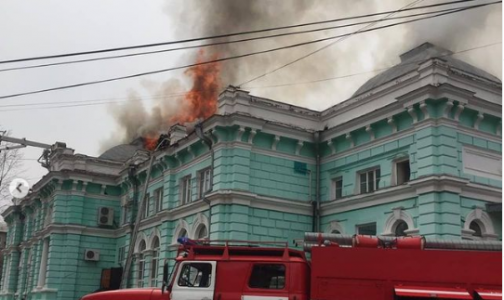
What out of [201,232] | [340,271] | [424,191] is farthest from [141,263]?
[340,271]

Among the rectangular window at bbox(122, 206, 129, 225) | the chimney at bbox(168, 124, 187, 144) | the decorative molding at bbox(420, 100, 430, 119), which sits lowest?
the rectangular window at bbox(122, 206, 129, 225)

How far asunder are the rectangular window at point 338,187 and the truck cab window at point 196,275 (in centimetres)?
1155

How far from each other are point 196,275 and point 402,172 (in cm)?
1048

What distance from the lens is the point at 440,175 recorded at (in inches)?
691

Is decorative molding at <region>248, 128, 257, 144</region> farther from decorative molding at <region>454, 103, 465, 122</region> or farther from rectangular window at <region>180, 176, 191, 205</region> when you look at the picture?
decorative molding at <region>454, 103, 465, 122</region>

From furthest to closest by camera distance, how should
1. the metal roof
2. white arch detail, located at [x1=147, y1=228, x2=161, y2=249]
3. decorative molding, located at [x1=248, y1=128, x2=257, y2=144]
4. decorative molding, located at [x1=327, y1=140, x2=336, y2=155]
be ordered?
white arch detail, located at [x1=147, y1=228, x2=161, y2=249] → the metal roof → decorative molding, located at [x1=327, y1=140, x2=336, y2=155] → decorative molding, located at [x1=248, y1=128, x2=257, y2=144]

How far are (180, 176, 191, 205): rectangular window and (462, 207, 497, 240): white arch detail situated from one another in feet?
37.9

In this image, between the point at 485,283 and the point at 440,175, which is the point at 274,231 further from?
the point at 485,283

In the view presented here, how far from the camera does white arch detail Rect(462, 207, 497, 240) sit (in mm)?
17938

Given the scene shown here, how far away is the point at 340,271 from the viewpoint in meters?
10.6

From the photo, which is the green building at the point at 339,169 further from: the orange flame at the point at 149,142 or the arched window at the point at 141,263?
the orange flame at the point at 149,142

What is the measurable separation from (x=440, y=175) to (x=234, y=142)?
7.56 metres

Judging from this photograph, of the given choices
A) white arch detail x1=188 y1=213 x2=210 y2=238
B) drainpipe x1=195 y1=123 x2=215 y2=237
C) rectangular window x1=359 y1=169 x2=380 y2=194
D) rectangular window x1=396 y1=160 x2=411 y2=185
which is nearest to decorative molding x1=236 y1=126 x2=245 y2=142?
drainpipe x1=195 y1=123 x2=215 y2=237

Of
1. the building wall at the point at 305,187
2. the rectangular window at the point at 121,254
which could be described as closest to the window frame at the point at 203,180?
the building wall at the point at 305,187
